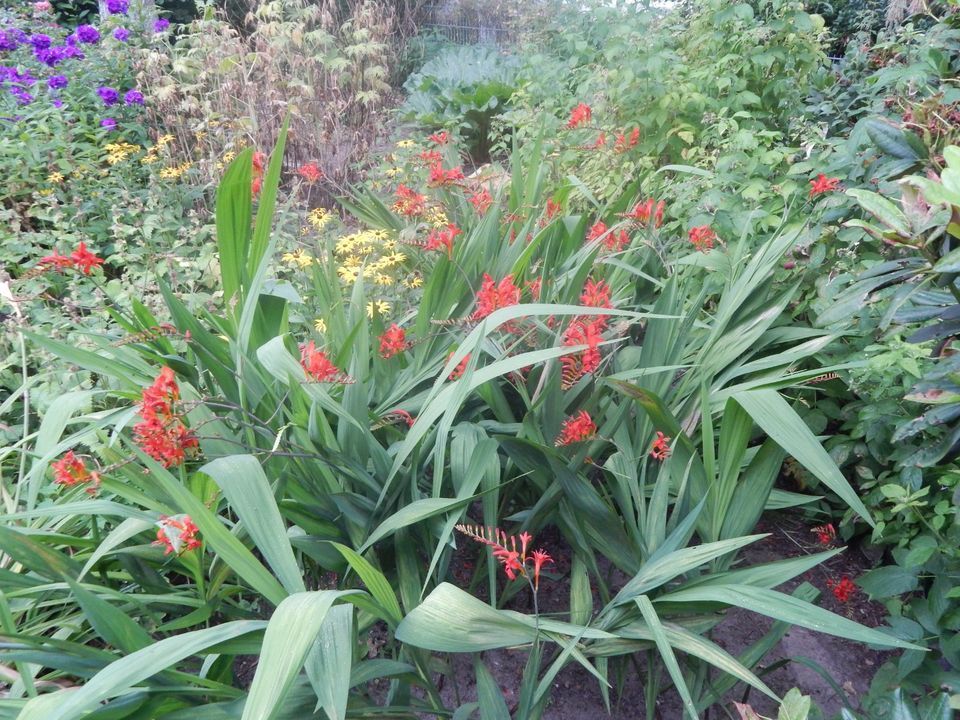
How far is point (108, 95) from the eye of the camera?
4.10 metres

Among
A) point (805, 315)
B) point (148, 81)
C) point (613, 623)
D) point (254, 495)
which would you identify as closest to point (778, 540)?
point (805, 315)

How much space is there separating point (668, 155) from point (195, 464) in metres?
2.28

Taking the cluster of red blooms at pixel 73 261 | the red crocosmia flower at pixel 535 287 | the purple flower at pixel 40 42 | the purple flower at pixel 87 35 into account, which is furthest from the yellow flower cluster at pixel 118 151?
the red crocosmia flower at pixel 535 287

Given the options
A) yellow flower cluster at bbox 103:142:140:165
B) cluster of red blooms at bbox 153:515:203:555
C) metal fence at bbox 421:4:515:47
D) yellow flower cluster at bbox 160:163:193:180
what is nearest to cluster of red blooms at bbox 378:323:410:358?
cluster of red blooms at bbox 153:515:203:555

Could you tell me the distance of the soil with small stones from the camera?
135 cm

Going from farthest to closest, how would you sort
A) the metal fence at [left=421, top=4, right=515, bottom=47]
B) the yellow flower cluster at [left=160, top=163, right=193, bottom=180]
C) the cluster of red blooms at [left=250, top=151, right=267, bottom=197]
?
the metal fence at [left=421, top=4, right=515, bottom=47], the yellow flower cluster at [left=160, top=163, right=193, bottom=180], the cluster of red blooms at [left=250, top=151, right=267, bottom=197]

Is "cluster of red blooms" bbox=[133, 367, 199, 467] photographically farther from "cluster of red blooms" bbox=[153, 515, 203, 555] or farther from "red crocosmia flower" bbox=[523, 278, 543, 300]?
"red crocosmia flower" bbox=[523, 278, 543, 300]

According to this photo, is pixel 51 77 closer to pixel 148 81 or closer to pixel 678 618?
pixel 148 81

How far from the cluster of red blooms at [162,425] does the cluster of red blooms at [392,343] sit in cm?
56

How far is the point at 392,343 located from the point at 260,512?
2.13ft

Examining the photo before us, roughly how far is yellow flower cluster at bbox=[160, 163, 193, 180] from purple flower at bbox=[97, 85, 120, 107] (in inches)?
29.2

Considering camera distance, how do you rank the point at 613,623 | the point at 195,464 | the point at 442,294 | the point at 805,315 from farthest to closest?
the point at 805,315 < the point at 442,294 < the point at 195,464 < the point at 613,623

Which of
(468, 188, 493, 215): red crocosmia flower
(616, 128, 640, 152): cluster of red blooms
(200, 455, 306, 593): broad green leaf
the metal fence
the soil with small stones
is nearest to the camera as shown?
(200, 455, 306, 593): broad green leaf

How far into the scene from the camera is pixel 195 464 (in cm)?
158
